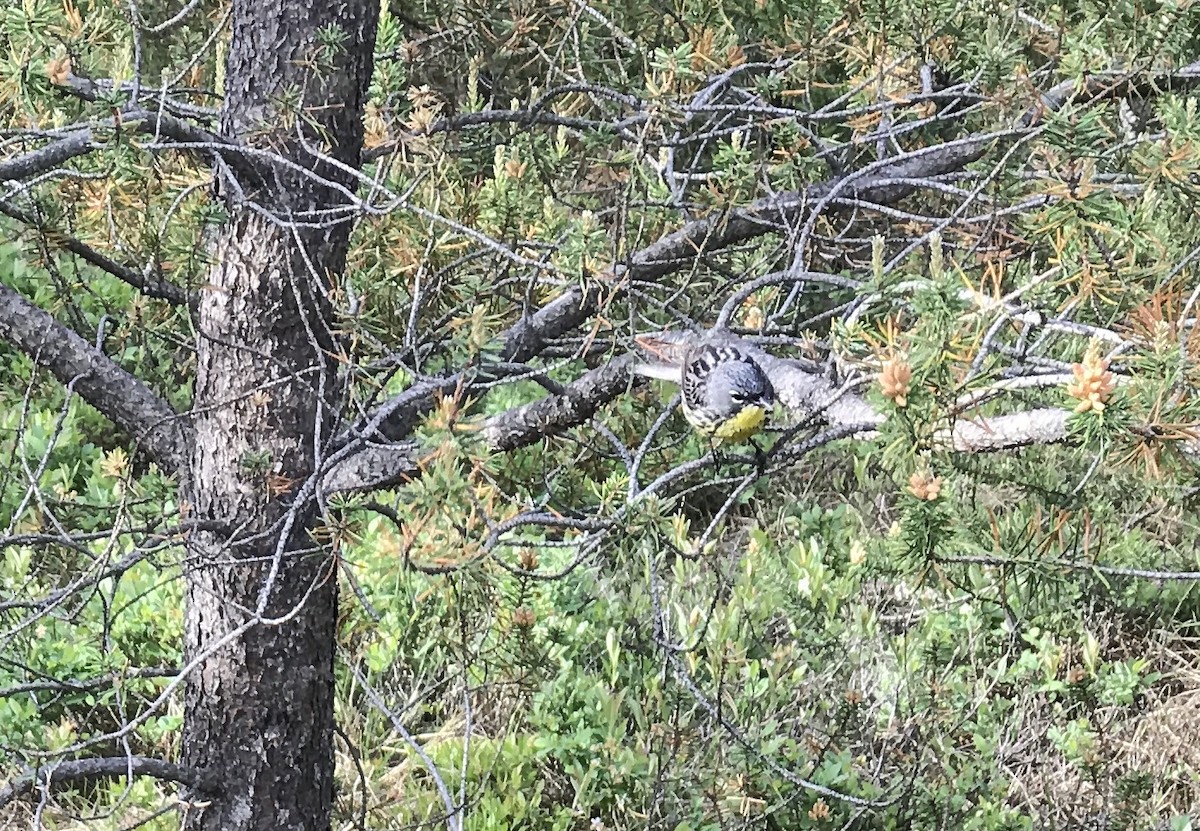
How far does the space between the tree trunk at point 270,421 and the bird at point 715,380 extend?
0.62m

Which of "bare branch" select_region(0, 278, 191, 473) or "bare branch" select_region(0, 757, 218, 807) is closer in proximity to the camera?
"bare branch" select_region(0, 757, 218, 807)

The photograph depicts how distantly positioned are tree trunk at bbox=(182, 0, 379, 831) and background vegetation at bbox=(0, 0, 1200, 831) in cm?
9

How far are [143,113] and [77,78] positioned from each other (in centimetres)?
15

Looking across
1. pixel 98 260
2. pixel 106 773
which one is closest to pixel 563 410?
pixel 98 260

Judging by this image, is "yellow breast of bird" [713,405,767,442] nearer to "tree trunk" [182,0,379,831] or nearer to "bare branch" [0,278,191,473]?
"tree trunk" [182,0,379,831]

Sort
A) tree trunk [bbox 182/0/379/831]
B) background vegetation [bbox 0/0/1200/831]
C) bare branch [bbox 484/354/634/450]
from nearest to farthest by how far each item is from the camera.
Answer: background vegetation [bbox 0/0/1200/831] < bare branch [bbox 484/354/634/450] < tree trunk [bbox 182/0/379/831]

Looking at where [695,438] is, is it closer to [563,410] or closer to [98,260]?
[563,410]

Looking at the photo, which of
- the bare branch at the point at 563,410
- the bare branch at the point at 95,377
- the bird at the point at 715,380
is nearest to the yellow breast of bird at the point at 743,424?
the bird at the point at 715,380

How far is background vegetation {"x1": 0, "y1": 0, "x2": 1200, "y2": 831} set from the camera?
1.55 metres

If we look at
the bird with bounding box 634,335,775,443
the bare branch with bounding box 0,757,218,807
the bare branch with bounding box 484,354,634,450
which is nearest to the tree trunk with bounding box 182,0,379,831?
the bare branch with bounding box 0,757,218,807

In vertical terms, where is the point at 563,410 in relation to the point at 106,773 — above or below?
above

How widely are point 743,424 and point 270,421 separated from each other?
907mm

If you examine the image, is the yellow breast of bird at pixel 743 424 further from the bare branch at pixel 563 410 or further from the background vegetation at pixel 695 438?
the bare branch at pixel 563 410

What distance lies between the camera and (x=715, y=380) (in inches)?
77.7
